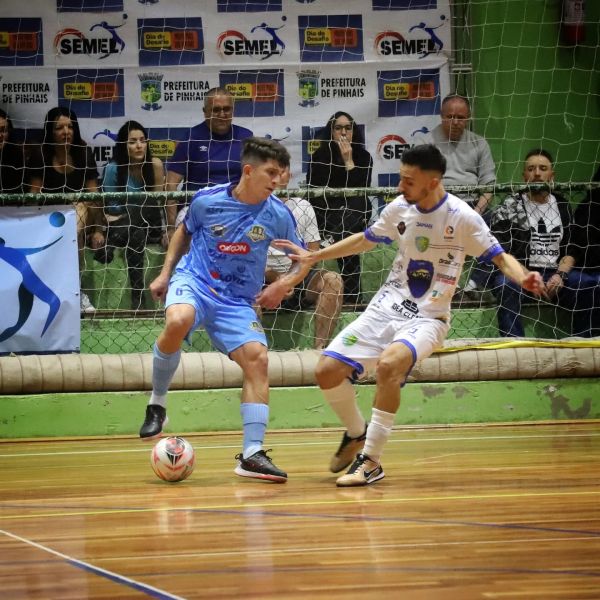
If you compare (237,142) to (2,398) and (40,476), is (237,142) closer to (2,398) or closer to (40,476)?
(2,398)

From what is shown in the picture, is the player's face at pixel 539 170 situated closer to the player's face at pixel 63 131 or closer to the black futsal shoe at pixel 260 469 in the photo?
the player's face at pixel 63 131

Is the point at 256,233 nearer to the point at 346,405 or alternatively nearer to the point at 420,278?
the point at 420,278

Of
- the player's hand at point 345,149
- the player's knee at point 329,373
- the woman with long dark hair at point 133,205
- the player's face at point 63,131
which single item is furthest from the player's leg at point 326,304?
the player's knee at point 329,373

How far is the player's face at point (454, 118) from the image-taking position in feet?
32.1

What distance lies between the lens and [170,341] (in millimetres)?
5949

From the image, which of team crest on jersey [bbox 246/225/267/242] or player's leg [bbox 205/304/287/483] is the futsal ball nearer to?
player's leg [bbox 205/304/287/483]

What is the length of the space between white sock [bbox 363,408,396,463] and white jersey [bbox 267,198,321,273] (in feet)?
12.0

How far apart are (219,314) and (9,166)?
400 cm

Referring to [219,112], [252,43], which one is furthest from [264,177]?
[252,43]

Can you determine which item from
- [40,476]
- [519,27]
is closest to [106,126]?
[519,27]

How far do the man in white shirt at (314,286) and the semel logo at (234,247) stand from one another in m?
2.69

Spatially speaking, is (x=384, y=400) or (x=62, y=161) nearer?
(x=384, y=400)

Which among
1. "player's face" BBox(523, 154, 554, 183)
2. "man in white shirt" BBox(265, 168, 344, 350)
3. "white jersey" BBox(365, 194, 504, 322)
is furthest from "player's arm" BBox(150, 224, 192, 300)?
"player's face" BBox(523, 154, 554, 183)

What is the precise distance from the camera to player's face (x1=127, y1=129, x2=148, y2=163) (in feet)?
30.9
